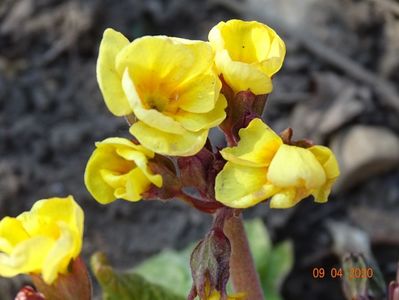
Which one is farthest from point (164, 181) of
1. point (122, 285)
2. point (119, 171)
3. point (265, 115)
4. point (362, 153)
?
point (265, 115)

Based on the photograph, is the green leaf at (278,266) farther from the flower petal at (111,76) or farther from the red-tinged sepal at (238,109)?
the flower petal at (111,76)

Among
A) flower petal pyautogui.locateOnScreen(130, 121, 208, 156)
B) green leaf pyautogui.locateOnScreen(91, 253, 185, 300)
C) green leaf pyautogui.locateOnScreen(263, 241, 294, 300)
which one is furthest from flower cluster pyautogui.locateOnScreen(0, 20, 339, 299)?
green leaf pyautogui.locateOnScreen(263, 241, 294, 300)

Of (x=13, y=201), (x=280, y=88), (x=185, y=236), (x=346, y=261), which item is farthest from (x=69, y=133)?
(x=346, y=261)

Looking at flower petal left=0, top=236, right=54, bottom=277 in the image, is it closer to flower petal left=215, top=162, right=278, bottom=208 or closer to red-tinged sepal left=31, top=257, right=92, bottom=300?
red-tinged sepal left=31, top=257, right=92, bottom=300

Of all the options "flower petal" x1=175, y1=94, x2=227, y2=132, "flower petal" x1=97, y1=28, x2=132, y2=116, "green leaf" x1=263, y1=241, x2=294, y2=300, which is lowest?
"green leaf" x1=263, y1=241, x2=294, y2=300

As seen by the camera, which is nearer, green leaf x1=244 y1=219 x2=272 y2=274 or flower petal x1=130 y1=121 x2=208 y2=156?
flower petal x1=130 y1=121 x2=208 y2=156

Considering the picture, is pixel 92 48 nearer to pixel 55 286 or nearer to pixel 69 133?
pixel 69 133

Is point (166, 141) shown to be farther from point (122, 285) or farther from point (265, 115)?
point (265, 115)
